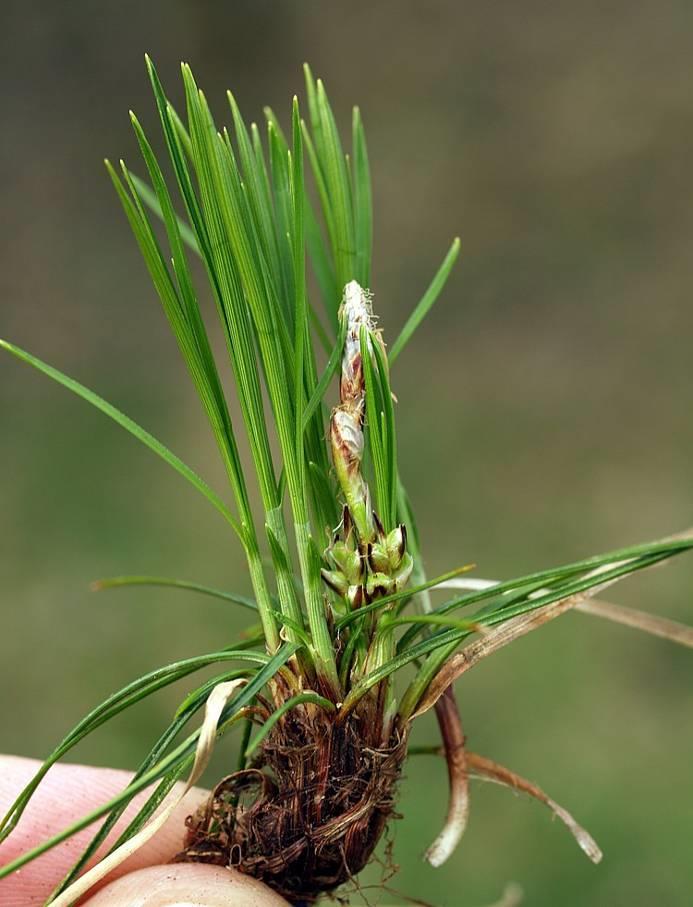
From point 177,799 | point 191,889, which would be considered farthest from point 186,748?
point 191,889

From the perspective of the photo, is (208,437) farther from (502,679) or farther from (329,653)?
(329,653)

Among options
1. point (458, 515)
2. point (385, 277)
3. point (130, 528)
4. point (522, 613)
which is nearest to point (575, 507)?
point (458, 515)

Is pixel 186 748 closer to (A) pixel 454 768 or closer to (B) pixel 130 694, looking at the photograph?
(B) pixel 130 694

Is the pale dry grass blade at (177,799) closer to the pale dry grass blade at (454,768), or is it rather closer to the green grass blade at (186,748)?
the green grass blade at (186,748)

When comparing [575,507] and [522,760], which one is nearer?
[522,760]

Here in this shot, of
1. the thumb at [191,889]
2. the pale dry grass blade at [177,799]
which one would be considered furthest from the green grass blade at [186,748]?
the thumb at [191,889]

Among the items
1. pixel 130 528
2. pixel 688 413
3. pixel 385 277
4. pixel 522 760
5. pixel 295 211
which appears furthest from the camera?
pixel 385 277

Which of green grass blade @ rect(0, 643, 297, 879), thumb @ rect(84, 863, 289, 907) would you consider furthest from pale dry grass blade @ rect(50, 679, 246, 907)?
thumb @ rect(84, 863, 289, 907)
